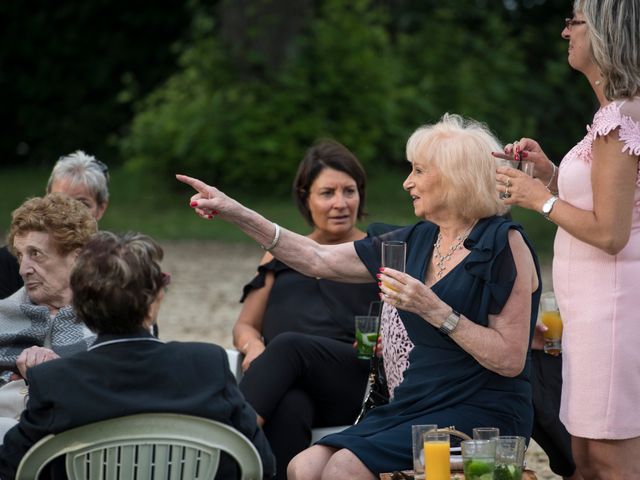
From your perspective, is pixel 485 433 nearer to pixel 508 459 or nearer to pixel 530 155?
pixel 508 459

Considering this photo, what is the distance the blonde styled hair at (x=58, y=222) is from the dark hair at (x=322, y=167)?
1430 mm

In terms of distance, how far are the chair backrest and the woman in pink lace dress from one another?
1.11 metres

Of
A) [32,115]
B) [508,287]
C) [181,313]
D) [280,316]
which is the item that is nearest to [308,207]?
[280,316]

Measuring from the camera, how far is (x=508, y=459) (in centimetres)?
310

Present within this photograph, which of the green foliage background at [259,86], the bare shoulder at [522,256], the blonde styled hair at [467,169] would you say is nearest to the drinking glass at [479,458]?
the bare shoulder at [522,256]

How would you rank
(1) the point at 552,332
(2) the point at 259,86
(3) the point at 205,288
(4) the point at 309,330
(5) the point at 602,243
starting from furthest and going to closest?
(2) the point at 259,86
(3) the point at 205,288
(4) the point at 309,330
(1) the point at 552,332
(5) the point at 602,243

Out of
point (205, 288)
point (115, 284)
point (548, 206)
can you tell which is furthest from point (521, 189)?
point (205, 288)

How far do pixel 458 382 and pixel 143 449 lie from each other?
1.18 metres

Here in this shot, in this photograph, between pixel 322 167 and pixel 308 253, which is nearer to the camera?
pixel 308 253

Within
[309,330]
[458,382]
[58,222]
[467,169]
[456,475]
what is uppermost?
[467,169]

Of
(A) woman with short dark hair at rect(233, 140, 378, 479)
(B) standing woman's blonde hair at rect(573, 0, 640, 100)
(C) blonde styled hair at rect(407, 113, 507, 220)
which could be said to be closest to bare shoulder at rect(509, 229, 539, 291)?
(C) blonde styled hair at rect(407, 113, 507, 220)

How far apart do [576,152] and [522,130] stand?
1515 cm

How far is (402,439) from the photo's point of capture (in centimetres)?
355

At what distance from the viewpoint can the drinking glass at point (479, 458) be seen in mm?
3076
